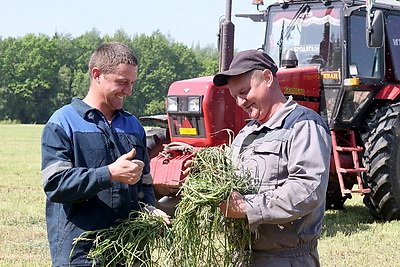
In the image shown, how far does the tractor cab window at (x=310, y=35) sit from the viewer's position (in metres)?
7.70

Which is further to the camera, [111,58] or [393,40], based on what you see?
[393,40]

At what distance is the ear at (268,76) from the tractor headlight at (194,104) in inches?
173

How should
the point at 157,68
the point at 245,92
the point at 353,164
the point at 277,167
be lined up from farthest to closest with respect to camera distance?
the point at 157,68
the point at 353,164
the point at 245,92
the point at 277,167

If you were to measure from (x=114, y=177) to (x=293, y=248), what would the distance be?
84 cm

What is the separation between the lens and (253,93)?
2.98 metres

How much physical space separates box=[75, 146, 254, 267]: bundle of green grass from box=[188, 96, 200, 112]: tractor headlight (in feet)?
14.2

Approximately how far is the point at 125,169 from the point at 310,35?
5410mm

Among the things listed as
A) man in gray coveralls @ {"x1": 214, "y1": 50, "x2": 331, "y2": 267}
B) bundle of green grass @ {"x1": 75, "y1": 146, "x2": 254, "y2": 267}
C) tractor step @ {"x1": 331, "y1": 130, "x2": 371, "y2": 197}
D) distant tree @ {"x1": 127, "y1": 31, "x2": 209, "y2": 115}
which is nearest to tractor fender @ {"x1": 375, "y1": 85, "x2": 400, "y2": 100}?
tractor step @ {"x1": 331, "y1": 130, "x2": 371, "y2": 197}

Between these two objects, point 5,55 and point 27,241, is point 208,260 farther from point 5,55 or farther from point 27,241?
point 5,55

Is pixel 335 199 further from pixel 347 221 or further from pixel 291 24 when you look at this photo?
pixel 291 24

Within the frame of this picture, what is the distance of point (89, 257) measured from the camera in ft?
9.72

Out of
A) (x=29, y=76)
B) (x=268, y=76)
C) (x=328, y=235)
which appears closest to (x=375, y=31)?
(x=328, y=235)

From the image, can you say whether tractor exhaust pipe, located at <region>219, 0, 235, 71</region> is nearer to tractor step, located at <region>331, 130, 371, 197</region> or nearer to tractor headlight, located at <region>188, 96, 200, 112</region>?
tractor headlight, located at <region>188, 96, 200, 112</region>

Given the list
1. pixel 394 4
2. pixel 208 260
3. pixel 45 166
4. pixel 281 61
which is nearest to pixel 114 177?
pixel 45 166
